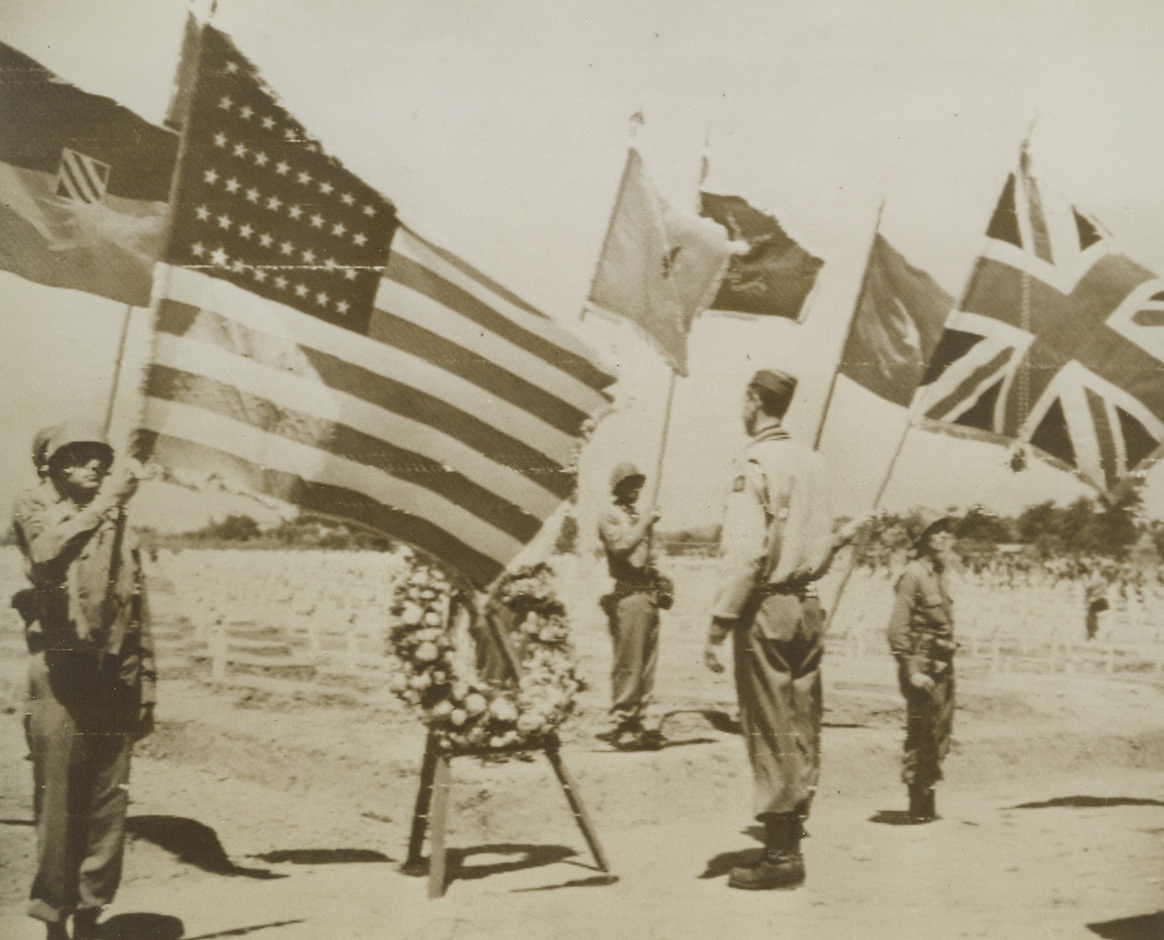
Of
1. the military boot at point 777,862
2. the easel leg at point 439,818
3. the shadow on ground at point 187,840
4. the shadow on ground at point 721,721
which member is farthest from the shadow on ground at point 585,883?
the shadow on ground at point 187,840

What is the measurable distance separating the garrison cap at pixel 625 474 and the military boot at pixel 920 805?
5.75ft

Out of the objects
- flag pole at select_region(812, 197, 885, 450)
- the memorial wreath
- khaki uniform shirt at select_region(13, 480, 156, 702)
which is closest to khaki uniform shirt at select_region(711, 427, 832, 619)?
flag pole at select_region(812, 197, 885, 450)

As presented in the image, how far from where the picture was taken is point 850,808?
514 centimetres

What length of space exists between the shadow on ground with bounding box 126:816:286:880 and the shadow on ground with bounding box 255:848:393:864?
7 centimetres

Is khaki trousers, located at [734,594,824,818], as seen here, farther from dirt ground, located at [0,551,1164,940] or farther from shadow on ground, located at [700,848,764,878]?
shadow on ground, located at [700,848,764,878]

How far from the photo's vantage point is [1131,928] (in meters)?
4.98

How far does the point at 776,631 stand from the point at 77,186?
3314 millimetres

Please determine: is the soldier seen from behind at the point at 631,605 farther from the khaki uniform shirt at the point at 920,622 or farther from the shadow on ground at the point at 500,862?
the khaki uniform shirt at the point at 920,622

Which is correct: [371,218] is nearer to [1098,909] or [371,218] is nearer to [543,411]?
[543,411]

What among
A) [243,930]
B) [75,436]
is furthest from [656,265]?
[243,930]

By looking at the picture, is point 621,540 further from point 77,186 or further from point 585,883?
point 77,186

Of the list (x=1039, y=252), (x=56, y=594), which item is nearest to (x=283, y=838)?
(x=56, y=594)

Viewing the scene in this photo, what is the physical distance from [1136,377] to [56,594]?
4499mm

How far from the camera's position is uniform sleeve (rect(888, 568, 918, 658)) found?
519 centimetres
